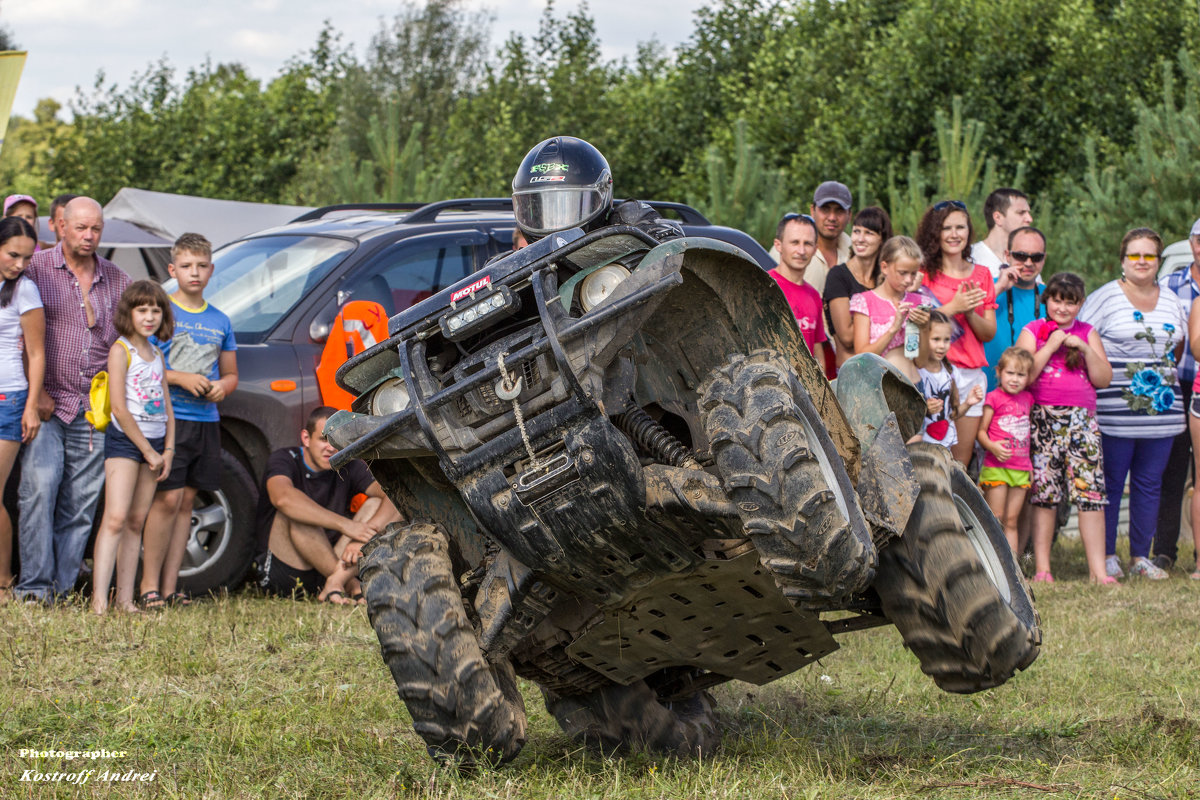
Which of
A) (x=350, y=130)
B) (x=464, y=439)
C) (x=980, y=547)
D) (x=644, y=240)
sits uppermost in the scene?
(x=350, y=130)

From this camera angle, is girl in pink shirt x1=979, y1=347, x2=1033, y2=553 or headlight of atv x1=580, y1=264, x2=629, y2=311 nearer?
headlight of atv x1=580, y1=264, x2=629, y2=311

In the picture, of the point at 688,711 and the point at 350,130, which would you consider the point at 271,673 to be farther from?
the point at 350,130

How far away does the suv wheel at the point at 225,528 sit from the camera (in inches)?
310

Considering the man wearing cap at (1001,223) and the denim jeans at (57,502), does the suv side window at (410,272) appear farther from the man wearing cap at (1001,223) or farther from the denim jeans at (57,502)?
the man wearing cap at (1001,223)

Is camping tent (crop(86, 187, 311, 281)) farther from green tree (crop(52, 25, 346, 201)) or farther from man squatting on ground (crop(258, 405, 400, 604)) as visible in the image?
green tree (crop(52, 25, 346, 201))

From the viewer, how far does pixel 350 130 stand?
43.5 metres

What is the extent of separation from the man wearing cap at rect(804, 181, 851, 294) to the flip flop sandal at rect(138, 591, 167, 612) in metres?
4.61

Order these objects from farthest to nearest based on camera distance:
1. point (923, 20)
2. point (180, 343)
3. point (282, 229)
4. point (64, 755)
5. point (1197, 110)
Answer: point (923, 20) → point (1197, 110) → point (282, 229) → point (180, 343) → point (64, 755)

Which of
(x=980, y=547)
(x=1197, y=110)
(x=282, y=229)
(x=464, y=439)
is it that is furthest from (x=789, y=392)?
(x=1197, y=110)

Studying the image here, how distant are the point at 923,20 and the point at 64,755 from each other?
3011 centimetres

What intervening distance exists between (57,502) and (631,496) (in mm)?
5098

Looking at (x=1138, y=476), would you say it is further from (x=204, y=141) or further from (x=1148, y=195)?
(x=204, y=141)

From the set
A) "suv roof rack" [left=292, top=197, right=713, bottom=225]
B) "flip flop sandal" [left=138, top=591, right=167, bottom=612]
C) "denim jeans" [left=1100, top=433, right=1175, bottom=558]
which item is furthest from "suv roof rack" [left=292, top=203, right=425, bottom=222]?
"denim jeans" [left=1100, top=433, right=1175, bottom=558]

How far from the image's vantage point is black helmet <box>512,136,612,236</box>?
15.0ft
